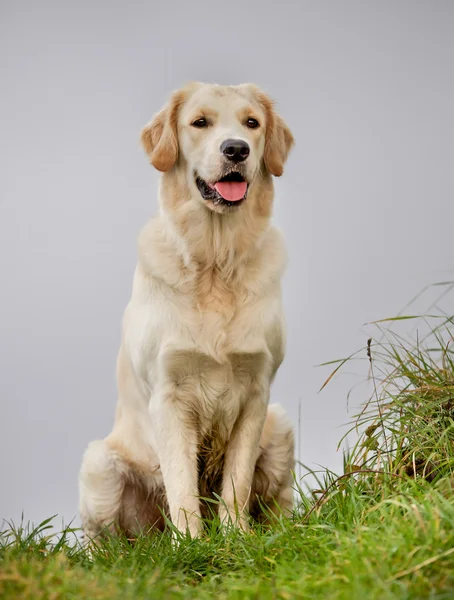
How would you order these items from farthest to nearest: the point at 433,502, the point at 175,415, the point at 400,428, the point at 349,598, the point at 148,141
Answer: the point at 148,141 < the point at 175,415 < the point at 400,428 < the point at 433,502 < the point at 349,598

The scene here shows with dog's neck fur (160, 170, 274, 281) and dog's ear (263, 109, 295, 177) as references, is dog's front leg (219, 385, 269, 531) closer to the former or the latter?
dog's neck fur (160, 170, 274, 281)

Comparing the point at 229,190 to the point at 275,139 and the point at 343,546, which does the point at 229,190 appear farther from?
the point at 343,546

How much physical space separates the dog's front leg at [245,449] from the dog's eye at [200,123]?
1.17 meters

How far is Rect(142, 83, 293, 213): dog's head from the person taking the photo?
341 cm

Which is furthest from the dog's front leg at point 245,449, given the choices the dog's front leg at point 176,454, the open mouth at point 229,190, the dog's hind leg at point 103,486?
the open mouth at point 229,190

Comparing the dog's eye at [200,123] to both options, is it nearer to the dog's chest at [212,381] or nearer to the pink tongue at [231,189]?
the pink tongue at [231,189]

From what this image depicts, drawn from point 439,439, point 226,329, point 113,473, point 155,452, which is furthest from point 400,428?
point 113,473

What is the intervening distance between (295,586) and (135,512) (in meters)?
1.97

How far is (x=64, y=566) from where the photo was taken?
2355 mm

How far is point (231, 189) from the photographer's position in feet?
11.4

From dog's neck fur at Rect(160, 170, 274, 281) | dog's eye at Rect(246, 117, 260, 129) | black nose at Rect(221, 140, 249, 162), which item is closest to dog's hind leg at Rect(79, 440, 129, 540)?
dog's neck fur at Rect(160, 170, 274, 281)

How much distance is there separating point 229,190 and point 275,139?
46cm

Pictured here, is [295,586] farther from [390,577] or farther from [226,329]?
[226,329]

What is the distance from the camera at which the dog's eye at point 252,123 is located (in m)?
3.64
